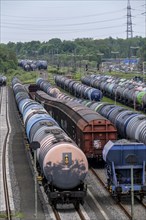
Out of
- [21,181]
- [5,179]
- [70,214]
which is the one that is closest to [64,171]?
[70,214]

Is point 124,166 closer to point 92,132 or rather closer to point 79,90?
point 92,132

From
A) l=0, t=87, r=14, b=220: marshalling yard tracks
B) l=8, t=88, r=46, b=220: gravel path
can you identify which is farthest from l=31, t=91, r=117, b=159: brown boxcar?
l=0, t=87, r=14, b=220: marshalling yard tracks

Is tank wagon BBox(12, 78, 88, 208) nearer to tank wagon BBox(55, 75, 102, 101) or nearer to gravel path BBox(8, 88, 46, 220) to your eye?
gravel path BBox(8, 88, 46, 220)

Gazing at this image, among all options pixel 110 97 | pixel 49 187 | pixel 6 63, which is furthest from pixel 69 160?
pixel 6 63

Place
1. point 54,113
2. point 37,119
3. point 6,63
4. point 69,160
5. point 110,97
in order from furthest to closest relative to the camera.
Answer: point 6,63 → point 110,97 → point 54,113 → point 37,119 → point 69,160

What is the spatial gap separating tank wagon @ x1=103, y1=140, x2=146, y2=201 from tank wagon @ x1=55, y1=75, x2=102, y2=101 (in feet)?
140

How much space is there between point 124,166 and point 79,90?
54849 mm

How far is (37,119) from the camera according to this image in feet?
104

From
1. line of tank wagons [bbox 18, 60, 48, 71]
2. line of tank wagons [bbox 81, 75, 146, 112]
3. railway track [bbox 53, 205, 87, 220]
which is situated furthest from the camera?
line of tank wagons [bbox 18, 60, 48, 71]

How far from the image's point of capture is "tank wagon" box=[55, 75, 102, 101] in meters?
66.8

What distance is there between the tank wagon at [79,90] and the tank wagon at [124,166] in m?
42.8

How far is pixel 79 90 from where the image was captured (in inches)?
3078

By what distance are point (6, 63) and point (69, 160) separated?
5726 inches

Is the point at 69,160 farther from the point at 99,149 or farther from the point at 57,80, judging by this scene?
the point at 57,80
